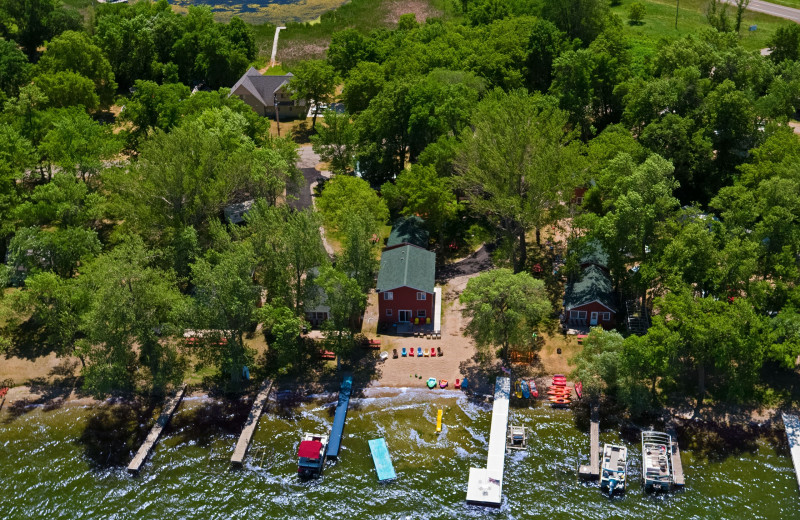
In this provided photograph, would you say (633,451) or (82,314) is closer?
(633,451)

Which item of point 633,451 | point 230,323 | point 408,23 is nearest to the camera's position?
point 633,451

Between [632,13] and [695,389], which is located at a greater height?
[632,13]

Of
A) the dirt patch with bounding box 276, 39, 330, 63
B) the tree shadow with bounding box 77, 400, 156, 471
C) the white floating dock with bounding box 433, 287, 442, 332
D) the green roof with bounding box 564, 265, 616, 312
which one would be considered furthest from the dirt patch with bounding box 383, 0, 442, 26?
the tree shadow with bounding box 77, 400, 156, 471

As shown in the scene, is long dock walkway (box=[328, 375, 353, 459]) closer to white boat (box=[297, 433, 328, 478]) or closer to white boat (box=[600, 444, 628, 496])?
white boat (box=[297, 433, 328, 478])

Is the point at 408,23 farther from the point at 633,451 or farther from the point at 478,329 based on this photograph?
the point at 633,451

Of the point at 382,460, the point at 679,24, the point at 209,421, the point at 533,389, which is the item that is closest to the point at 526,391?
the point at 533,389

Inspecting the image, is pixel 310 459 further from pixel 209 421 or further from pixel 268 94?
pixel 268 94

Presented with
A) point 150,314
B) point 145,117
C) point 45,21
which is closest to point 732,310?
point 150,314
